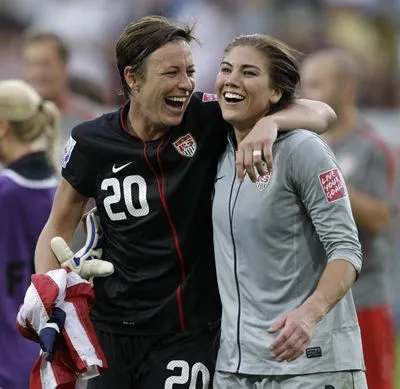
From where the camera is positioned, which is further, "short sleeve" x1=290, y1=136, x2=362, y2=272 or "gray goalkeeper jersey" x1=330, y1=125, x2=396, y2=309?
"gray goalkeeper jersey" x1=330, y1=125, x2=396, y2=309

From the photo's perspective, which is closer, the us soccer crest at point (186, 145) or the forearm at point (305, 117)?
the forearm at point (305, 117)

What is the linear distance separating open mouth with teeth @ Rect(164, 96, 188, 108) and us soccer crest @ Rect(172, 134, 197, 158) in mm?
121

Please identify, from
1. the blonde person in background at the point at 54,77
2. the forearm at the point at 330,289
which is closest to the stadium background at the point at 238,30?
the blonde person in background at the point at 54,77

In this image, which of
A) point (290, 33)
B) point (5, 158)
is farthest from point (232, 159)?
point (290, 33)

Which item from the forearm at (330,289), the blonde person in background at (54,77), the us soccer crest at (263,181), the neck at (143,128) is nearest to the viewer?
the forearm at (330,289)

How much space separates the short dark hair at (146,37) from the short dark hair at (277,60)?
0.78ft

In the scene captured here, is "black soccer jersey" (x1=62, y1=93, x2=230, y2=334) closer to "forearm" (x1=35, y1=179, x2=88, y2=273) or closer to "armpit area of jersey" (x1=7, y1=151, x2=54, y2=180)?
"forearm" (x1=35, y1=179, x2=88, y2=273)

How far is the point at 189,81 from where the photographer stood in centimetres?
480

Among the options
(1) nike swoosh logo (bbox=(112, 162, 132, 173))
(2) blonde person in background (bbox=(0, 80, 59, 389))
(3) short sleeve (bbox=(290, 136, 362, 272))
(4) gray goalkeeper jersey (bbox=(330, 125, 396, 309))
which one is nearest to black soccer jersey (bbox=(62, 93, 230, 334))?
(1) nike swoosh logo (bbox=(112, 162, 132, 173))

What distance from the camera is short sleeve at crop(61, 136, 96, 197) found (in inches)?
193

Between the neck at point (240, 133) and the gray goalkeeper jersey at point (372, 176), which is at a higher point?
the gray goalkeeper jersey at point (372, 176)

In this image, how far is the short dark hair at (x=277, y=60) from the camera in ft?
15.1

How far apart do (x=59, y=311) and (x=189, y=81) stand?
100cm

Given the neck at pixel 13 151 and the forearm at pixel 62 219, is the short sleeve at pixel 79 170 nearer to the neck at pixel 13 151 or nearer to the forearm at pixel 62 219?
the forearm at pixel 62 219
